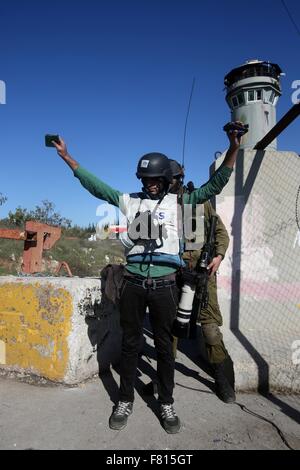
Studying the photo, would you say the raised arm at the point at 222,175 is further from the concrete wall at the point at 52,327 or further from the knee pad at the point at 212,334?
the concrete wall at the point at 52,327

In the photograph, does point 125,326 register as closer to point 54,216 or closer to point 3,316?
point 3,316

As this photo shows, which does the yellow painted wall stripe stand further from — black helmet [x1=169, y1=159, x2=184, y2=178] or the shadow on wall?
the shadow on wall

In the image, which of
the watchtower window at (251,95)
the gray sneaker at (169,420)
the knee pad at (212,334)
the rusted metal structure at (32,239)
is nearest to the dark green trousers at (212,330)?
the knee pad at (212,334)

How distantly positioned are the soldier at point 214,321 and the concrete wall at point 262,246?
1.00m

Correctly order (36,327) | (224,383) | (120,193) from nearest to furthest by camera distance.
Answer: (120,193) < (224,383) < (36,327)

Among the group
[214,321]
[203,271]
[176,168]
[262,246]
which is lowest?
[214,321]

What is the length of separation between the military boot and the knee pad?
20 cm

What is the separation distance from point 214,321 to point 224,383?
560 mm

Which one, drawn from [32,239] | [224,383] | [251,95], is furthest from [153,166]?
[251,95]

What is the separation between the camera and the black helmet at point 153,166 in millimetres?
2768

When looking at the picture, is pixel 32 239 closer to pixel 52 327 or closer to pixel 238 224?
pixel 52 327

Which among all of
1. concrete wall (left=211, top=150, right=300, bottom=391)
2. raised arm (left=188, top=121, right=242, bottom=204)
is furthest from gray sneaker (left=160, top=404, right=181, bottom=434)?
concrete wall (left=211, top=150, right=300, bottom=391)

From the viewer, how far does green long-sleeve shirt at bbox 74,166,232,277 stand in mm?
2766

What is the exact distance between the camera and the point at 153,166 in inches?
109
